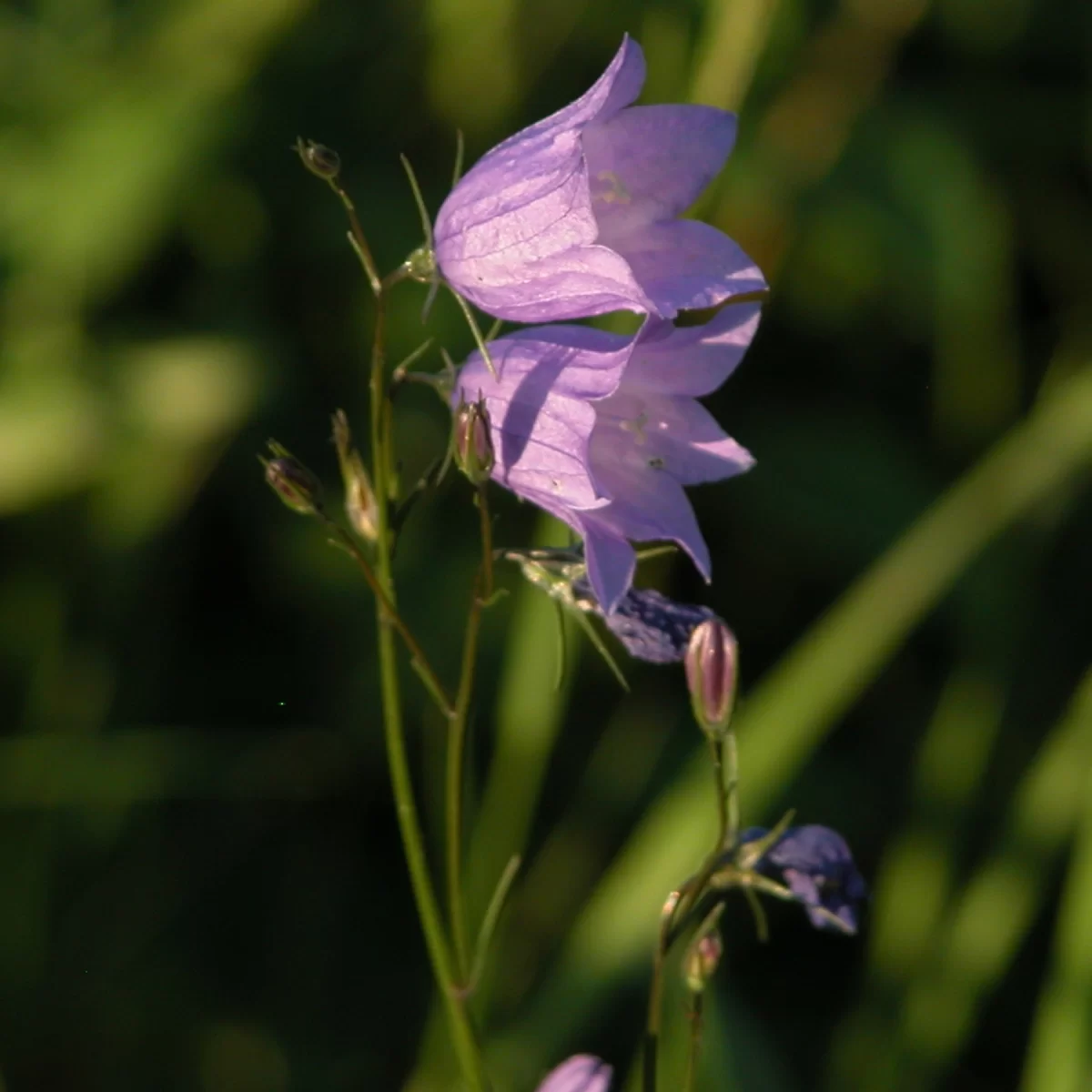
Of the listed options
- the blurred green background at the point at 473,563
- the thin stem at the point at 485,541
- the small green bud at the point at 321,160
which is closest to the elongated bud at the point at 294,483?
the thin stem at the point at 485,541

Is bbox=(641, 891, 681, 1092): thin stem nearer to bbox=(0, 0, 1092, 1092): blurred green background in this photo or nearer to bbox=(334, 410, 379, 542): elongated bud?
bbox=(334, 410, 379, 542): elongated bud

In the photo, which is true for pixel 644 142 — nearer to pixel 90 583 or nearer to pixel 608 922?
pixel 608 922

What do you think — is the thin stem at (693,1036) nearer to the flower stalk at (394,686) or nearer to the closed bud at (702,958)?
the closed bud at (702,958)

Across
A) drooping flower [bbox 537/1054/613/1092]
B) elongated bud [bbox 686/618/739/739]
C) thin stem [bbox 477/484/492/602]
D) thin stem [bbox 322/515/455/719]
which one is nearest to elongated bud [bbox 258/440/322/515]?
thin stem [bbox 322/515/455/719]

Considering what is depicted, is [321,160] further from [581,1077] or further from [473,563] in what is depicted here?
[473,563]

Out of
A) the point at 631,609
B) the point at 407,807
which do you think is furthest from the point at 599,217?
the point at 407,807

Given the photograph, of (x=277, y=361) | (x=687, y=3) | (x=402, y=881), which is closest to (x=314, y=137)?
(x=277, y=361)
